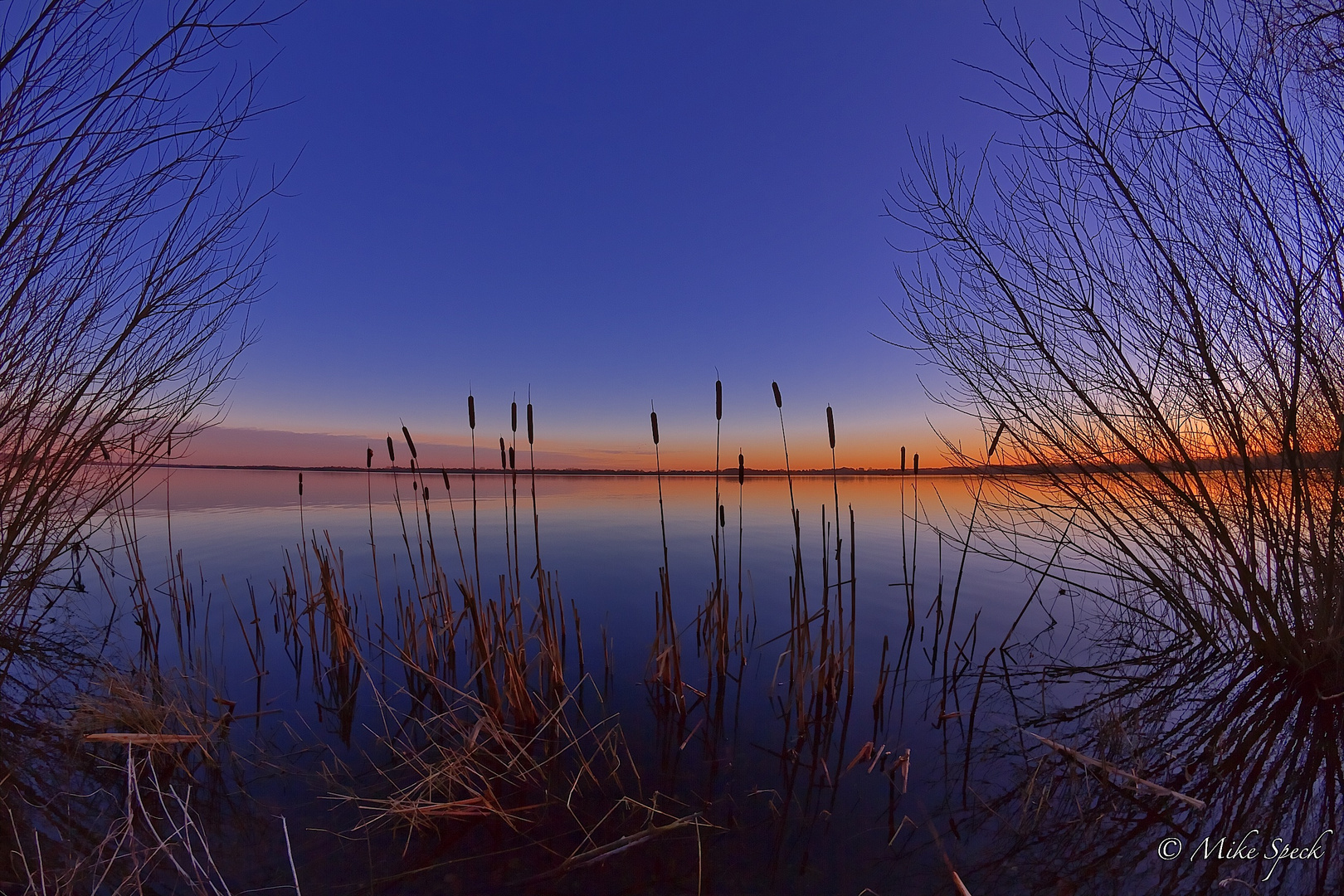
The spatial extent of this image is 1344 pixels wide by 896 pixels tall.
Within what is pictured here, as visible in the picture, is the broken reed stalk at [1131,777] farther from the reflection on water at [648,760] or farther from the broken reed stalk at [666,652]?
the broken reed stalk at [666,652]

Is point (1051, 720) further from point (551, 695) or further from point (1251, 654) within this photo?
point (551, 695)

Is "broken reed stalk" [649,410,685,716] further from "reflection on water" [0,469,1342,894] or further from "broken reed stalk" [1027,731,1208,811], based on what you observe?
"broken reed stalk" [1027,731,1208,811]

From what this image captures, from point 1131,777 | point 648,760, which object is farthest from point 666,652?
point 1131,777

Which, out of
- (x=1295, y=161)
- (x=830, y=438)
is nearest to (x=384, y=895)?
(x=830, y=438)

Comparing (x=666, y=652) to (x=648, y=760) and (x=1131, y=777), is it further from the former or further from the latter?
(x=1131, y=777)

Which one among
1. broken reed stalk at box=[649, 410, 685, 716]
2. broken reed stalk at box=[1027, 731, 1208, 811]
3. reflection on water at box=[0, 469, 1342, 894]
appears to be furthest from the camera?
broken reed stalk at box=[649, 410, 685, 716]

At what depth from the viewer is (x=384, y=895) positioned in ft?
8.57

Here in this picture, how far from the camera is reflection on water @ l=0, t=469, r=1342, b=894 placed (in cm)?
281

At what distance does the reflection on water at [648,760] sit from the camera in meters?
2.81

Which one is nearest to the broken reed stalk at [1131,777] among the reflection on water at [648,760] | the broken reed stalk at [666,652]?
the reflection on water at [648,760]

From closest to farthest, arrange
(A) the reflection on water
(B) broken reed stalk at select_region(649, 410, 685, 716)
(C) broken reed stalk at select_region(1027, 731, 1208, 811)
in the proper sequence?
(A) the reflection on water < (C) broken reed stalk at select_region(1027, 731, 1208, 811) < (B) broken reed stalk at select_region(649, 410, 685, 716)

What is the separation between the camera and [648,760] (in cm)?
405

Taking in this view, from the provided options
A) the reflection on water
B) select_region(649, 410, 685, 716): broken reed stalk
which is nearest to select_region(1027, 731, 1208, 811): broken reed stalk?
the reflection on water

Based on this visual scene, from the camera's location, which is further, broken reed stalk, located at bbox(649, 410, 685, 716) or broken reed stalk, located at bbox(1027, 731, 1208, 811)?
broken reed stalk, located at bbox(649, 410, 685, 716)
